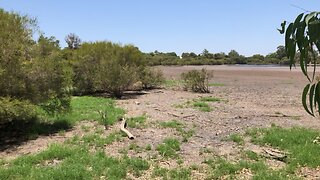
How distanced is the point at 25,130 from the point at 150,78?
18667 millimetres

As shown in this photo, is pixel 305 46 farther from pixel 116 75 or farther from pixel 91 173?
pixel 116 75

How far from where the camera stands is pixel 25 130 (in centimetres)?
1111

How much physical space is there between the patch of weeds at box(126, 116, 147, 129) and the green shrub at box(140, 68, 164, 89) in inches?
609

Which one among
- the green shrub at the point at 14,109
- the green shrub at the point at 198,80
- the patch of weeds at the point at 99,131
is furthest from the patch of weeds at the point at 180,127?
the green shrub at the point at 198,80

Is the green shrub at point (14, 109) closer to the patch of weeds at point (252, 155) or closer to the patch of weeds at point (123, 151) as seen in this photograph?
the patch of weeds at point (123, 151)

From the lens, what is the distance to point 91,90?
2545cm

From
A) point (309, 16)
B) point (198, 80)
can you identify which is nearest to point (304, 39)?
point (309, 16)

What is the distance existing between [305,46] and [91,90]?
24349 mm

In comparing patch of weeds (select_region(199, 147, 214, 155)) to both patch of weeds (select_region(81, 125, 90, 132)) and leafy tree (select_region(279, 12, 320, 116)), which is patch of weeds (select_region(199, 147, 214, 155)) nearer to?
patch of weeds (select_region(81, 125, 90, 132))

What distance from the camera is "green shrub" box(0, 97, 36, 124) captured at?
9.04 metres

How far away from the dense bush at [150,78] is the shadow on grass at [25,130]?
1678 cm

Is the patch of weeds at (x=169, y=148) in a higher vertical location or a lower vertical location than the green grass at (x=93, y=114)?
lower

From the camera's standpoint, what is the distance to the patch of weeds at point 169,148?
8223 millimetres

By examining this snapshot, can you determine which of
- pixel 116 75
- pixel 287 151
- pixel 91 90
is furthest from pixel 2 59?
pixel 91 90
